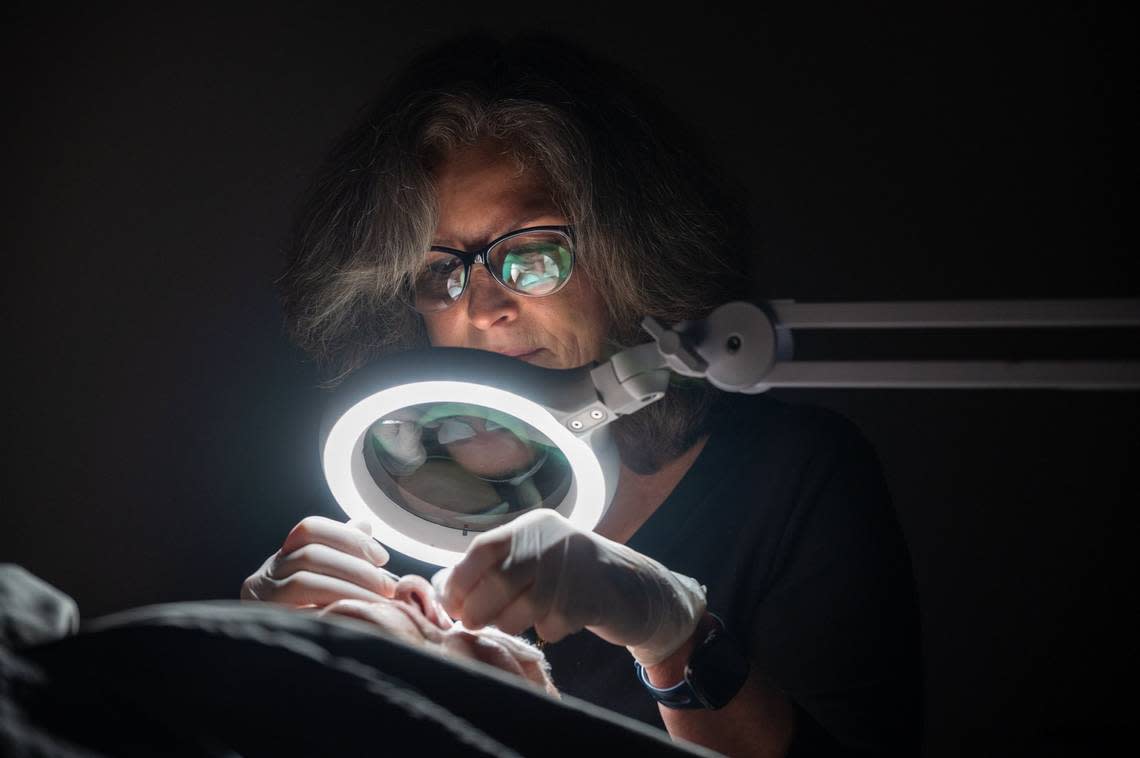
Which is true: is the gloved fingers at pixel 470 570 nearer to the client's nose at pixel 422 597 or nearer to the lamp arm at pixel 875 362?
the client's nose at pixel 422 597

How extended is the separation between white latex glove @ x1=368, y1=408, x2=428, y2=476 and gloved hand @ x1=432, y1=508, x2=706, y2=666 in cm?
15

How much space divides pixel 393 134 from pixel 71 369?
0.84 meters

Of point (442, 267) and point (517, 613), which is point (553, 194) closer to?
point (442, 267)

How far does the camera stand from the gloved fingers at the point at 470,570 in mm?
829

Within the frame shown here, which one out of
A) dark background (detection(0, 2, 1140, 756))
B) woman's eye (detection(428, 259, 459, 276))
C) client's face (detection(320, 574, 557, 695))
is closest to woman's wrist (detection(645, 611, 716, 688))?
client's face (detection(320, 574, 557, 695))

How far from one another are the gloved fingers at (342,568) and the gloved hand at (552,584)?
0.07m

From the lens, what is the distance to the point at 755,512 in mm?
1324

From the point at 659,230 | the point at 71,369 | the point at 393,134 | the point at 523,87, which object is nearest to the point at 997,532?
the point at 659,230

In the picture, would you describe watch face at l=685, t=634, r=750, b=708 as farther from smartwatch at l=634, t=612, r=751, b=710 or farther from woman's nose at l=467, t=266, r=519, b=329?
woman's nose at l=467, t=266, r=519, b=329

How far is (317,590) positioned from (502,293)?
17.0 inches

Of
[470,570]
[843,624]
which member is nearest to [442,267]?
[470,570]

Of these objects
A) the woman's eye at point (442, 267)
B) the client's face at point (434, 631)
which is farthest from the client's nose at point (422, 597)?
the woman's eye at point (442, 267)

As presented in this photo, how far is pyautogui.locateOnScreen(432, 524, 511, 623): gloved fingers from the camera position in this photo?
32.6 inches

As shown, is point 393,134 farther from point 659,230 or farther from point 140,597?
point 140,597
